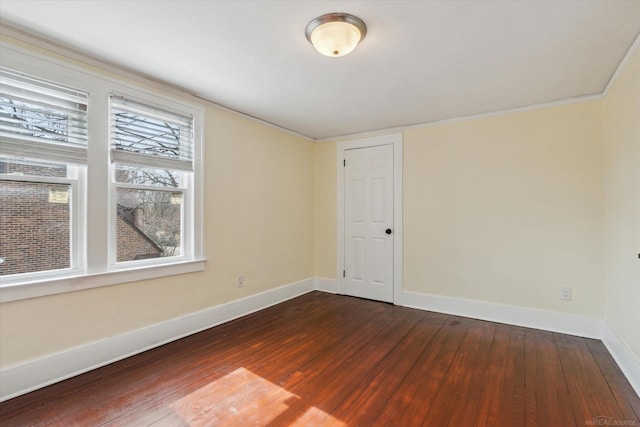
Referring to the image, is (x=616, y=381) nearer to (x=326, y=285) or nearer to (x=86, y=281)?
(x=326, y=285)

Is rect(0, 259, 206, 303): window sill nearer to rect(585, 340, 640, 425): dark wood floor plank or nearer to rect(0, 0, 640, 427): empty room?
rect(0, 0, 640, 427): empty room

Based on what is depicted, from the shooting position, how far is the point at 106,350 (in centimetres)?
229

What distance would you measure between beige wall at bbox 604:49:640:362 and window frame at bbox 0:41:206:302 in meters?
3.64

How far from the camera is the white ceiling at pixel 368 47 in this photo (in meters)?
1.68

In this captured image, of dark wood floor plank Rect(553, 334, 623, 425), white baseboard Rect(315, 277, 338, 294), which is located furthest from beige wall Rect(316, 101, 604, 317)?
white baseboard Rect(315, 277, 338, 294)

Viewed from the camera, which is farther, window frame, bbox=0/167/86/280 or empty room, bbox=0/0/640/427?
window frame, bbox=0/167/86/280

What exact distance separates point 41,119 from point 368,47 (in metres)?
2.32

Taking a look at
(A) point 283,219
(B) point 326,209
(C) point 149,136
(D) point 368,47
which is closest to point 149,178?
(C) point 149,136

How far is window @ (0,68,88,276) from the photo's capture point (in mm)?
1913

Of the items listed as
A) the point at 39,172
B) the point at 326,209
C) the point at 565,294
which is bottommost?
the point at 565,294

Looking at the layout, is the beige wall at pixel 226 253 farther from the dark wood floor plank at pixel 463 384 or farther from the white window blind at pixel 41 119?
the dark wood floor plank at pixel 463 384

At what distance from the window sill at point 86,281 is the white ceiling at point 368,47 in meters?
1.64

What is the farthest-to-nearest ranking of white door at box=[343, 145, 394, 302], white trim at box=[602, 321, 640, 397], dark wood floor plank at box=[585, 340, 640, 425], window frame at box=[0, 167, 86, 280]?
white door at box=[343, 145, 394, 302] → window frame at box=[0, 167, 86, 280] → white trim at box=[602, 321, 640, 397] → dark wood floor plank at box=[585, 340, 640, 425]

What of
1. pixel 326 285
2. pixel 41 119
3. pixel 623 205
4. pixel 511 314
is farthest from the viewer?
pixel 326 285
